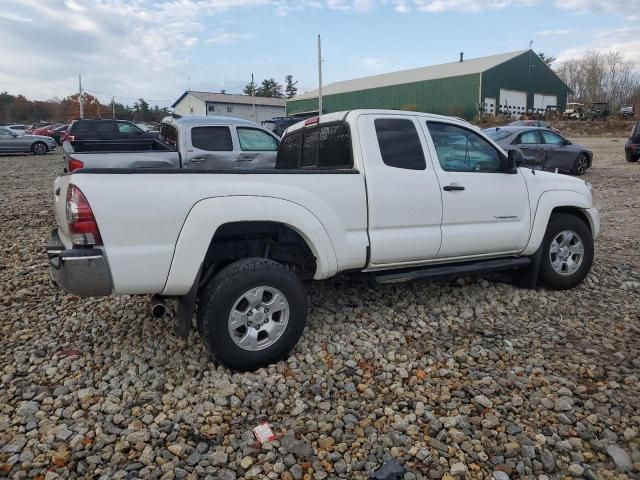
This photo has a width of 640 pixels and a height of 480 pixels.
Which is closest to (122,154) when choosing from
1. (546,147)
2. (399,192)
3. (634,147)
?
(399,192)

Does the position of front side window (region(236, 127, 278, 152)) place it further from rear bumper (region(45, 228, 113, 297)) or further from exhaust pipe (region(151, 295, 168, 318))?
rear bumper (region(45, 228, 113, 297))

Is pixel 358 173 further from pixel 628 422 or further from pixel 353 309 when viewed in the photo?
pixel 628 422

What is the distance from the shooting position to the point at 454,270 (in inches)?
177

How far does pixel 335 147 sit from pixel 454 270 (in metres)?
1.57

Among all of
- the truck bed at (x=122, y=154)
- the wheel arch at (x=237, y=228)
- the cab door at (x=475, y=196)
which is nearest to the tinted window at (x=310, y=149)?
the cab door at (x=475, y=196)

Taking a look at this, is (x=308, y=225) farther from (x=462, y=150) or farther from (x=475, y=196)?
(x=462, y=150)

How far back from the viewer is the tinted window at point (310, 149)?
15.5ft

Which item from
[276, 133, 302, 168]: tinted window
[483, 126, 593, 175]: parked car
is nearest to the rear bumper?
[276, 133, 302, 168]: tinted window

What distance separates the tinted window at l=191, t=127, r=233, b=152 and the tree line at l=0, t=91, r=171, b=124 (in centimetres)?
6696

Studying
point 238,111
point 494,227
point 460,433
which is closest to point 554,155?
point 494,227

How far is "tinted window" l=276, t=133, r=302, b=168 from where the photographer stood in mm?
5070

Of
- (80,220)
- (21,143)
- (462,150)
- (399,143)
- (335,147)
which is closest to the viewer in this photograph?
(80,220)

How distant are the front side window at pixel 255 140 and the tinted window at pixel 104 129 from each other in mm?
11818

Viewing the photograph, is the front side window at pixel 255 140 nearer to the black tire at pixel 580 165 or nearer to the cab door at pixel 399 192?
the cab door at pixel 399 192
